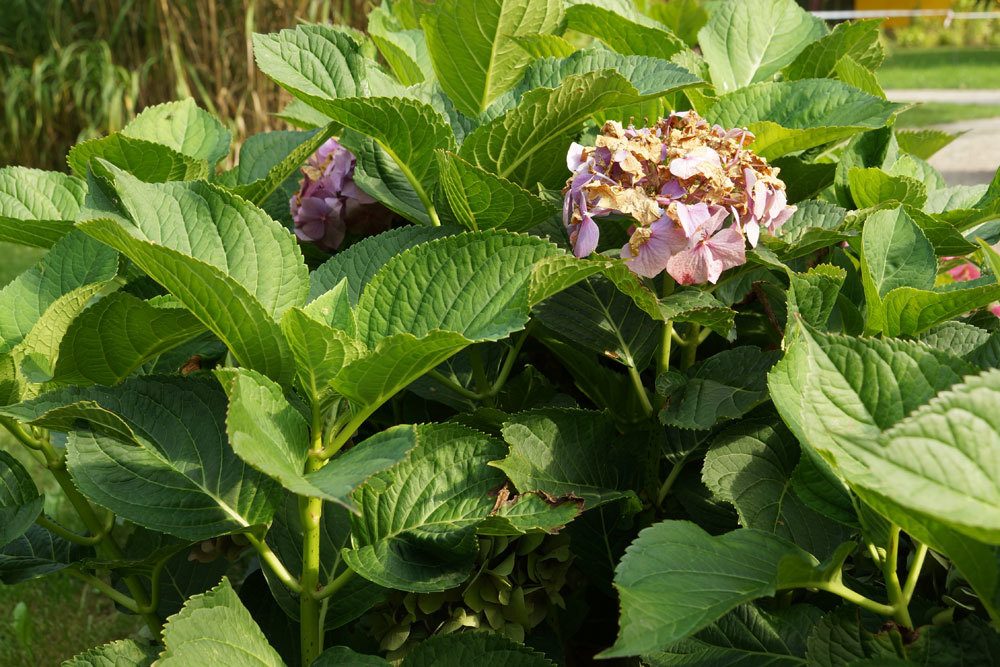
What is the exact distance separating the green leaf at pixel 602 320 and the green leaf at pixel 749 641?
34 centimetres

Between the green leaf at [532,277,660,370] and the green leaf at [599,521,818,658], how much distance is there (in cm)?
35

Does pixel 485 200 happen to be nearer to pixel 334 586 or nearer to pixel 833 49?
pixel 334 586

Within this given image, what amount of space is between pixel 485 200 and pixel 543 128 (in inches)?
4.7

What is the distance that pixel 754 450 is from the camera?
3.75ft

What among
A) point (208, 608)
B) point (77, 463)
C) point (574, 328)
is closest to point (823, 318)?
point (574, 328)

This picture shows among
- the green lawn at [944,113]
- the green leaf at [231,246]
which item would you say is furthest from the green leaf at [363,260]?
the green lawn at [944,113]

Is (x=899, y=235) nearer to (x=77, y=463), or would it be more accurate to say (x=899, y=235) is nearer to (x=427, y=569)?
(x=427, y=569)

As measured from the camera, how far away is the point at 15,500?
121 cm

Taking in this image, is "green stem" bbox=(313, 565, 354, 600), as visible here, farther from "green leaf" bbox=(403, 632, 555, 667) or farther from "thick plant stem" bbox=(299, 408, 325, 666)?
"green leaf" bbox=(403, 632, 555, 667)

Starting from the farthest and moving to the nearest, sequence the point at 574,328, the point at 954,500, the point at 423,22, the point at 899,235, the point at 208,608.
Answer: the point at 423,22
the point at 574,328
the point at 899,235
the point at 208,608
the point at 954,500

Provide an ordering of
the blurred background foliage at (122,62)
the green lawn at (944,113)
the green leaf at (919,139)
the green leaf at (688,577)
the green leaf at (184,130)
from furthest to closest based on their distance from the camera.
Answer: the green lawn at (944,113) < the blurred background foliage at (122,62) < the green leaf at (919,139) < the green leaf at (184,130) < the green leaf at (688,577)

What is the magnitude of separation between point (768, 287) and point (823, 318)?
0.23m

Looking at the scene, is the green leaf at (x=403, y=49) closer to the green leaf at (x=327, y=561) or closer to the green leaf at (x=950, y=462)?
the green leaf at (x=327, y=561)

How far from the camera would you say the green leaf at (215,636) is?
0.90 meters
